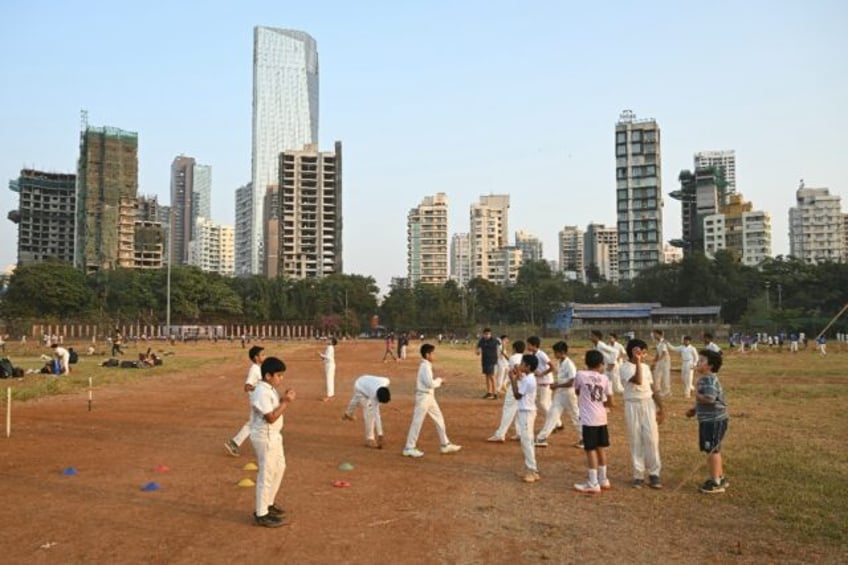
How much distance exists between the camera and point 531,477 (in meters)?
9.45

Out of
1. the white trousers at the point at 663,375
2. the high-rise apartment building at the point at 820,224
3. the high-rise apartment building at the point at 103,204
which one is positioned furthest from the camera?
the high-rise apartment building at the point at 820,224

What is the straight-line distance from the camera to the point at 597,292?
124 meters

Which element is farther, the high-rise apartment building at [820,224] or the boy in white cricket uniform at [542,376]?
the high-rise apartment building at [820,224]

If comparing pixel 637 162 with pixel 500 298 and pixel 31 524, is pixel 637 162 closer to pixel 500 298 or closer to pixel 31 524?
pixel 500 298

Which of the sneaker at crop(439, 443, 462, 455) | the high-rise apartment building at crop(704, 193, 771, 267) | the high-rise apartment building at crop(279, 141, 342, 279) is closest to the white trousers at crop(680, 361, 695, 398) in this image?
the sneaker at crop(439, 443, 462, 455)

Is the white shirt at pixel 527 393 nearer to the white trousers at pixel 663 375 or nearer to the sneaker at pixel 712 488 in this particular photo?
the sneaker at pixel 712 488

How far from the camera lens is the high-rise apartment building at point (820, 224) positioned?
154 m

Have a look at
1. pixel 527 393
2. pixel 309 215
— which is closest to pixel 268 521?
pixel 527 393

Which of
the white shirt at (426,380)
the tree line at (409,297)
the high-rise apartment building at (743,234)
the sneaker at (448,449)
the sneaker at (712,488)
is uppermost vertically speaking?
the high-rise apartment building at (743,234)

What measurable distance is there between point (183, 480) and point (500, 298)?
108m

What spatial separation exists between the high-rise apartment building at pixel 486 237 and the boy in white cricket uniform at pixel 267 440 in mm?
173404

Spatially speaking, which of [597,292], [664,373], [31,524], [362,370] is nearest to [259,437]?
[31,524]

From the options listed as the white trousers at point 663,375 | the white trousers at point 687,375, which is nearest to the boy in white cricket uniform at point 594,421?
the white trousers at point 663,375

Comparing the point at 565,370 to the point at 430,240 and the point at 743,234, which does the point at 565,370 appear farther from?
the point at 430,240
